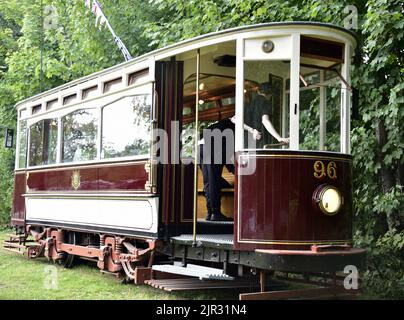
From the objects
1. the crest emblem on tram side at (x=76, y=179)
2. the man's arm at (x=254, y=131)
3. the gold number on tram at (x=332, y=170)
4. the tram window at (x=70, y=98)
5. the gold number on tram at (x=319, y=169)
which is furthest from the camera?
the tram window at (x=70, y=98)

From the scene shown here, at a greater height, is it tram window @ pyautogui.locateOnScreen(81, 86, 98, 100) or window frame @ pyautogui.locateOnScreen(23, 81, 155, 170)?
tram window @ pyautogui.locateOnScreen(81, 86, 98, 100)

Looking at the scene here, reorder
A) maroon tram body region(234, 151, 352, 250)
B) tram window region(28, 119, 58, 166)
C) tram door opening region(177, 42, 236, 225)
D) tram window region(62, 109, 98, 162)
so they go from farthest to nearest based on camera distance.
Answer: tram window region(28, 119, 58, 166)
tram window region(62, 109, 98, 162)
tram door opening region(177, 42, 236, 225)
maroon tram body region(234, 151, 352, 250)

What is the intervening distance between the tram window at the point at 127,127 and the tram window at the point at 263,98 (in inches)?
59.6

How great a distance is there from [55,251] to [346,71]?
19.4ft

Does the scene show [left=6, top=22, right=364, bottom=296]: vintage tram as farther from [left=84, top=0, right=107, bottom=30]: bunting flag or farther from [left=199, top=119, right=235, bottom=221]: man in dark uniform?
[left=84, top=0, right=107, bottom=30]: bunting flag

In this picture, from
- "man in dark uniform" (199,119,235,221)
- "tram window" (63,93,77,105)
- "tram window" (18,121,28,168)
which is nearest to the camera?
"man in dark uniform" (199,119,235,221)

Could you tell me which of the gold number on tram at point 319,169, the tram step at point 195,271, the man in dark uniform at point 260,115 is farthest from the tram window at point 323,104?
the tram step at point 195,271

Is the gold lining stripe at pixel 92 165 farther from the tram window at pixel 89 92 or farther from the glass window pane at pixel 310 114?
the glass window pane at pixel 310 114

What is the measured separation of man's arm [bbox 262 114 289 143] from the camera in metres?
6.60

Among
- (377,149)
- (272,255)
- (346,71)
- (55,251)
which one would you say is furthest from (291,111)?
(55,251)

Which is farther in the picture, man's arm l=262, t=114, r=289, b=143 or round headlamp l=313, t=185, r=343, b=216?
man's arm l=262, t=114, r=289, b=143

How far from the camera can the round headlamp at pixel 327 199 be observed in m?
6.18
